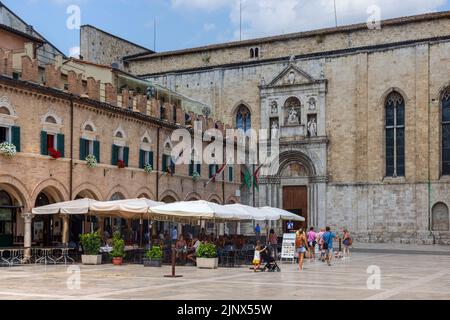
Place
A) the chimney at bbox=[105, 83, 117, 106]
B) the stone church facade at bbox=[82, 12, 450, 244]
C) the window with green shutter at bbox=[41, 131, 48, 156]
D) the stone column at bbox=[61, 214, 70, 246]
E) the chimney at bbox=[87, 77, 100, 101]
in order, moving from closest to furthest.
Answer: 1. the window with green shutter at bbox=[41, 131, 48, 156]
2. the stone column at bbox=[61, 214, 70, 246]
3. the chimney at bbox=[87, 77, 100, 101]
4. the chimney at bbox=[105, 83, 117, 106]
5. the stone church facade at bbox=[82, 12, 450, 244]

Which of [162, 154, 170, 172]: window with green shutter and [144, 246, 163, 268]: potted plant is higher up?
[162, 154, 170, 172]: window with green shutter

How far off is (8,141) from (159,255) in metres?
7.60

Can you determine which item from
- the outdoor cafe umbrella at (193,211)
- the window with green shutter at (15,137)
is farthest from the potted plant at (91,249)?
the window with green shutter at (15,137)

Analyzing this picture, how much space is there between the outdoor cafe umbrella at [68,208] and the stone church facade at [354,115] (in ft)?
86.7

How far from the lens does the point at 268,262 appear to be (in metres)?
25.4

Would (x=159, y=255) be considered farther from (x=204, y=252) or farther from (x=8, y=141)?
(x=8, y=141)

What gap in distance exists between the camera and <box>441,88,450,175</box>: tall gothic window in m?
47.4

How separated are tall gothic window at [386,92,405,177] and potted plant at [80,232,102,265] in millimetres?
27591

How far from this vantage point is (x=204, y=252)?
2652 cm

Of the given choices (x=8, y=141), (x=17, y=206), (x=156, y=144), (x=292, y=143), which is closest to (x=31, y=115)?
(x=8, y=141)

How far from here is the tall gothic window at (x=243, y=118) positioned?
5494 cm

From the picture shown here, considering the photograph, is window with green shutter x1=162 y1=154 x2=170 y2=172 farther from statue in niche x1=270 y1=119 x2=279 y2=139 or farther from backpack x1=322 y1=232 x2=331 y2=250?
statue in niche x1=270 y1=119 x2=279 y2=139

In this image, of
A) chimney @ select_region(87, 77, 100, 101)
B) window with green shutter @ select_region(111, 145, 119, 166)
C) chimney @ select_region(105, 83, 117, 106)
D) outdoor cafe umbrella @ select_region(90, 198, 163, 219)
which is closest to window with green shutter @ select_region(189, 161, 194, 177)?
window with green shutter @ select_region(111, 145, 119, 166)

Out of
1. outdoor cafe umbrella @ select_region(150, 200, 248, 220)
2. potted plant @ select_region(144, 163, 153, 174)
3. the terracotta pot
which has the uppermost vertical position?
potted plant @ select_region(144, 163, 153, 174)
